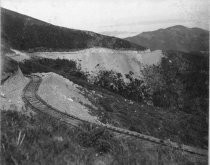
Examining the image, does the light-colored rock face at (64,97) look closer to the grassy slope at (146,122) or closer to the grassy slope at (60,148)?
the grassy slope at (146,122)

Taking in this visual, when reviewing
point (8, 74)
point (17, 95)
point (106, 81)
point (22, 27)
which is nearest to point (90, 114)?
point (17, 95)

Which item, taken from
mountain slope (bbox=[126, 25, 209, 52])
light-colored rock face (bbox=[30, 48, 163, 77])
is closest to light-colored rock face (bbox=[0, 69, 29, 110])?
light-colored rock face (bbox=[30, 48, 163, 77])

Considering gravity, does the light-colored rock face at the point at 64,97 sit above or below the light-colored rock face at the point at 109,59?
above

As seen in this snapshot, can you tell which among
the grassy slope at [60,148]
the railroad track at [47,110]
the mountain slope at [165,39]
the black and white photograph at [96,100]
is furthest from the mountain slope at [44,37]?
the mountain slope at [165,39]

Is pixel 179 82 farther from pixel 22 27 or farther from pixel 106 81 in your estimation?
pixel 22 27

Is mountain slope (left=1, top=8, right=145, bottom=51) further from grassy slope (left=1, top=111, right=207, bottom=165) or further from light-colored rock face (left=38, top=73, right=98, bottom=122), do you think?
grassy slope (left=1, top=111, right=207, bottom=165)

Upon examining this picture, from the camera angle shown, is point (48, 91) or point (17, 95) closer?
point (17, 95)

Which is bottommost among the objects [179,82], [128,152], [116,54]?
[179,82]
